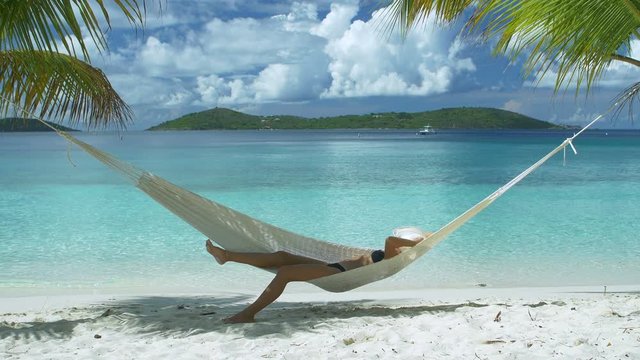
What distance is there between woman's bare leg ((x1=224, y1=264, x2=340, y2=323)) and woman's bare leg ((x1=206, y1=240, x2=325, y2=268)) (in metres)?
0.12

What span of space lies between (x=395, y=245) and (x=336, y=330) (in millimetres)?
403

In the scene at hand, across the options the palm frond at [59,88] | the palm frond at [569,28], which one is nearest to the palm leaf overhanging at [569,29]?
the palm frond at [569,28]

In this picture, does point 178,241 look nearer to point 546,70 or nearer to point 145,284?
point 145,284

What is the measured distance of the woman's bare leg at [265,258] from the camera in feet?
8.32

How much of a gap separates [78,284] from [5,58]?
164cm

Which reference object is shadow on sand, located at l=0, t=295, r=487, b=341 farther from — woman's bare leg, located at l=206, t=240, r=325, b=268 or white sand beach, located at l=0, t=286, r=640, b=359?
woman's bare leg, located at l=206, t=240, r=325, b=268

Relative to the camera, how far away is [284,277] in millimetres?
2402

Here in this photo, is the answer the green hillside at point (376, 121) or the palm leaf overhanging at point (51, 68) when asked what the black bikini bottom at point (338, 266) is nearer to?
the palm leaf overhanging at point (51, 68)

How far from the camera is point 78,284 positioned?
3996 millimetres

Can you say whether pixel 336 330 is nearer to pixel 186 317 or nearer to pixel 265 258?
pixel 265 258

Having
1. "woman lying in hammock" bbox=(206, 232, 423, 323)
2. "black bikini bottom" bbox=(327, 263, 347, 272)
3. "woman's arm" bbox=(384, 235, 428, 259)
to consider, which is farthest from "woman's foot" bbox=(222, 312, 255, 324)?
"woman's arm" bbox=(384, 235, 428, 259)

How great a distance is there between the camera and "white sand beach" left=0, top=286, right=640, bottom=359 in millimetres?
1971

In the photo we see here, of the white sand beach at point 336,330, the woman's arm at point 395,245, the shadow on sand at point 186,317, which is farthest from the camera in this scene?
the woman's arm at point 395,245

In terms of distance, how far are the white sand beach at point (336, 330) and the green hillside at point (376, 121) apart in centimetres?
6378
